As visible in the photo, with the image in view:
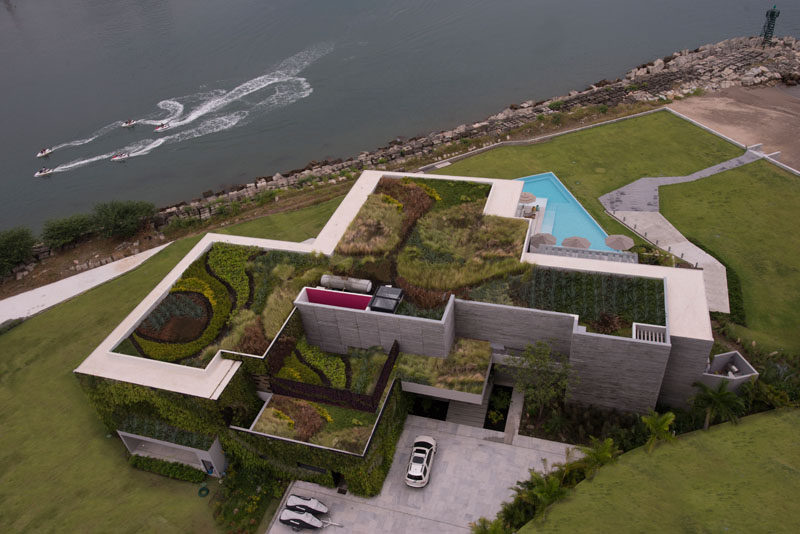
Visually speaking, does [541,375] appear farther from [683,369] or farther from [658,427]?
[683,369]

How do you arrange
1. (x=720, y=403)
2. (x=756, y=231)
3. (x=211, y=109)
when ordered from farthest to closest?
(x=211, y=109), (x=756, y=231), (x=720, y=403)

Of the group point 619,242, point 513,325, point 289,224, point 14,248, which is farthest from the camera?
point 289,224

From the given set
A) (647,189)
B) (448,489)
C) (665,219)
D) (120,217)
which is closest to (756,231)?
(665,219)

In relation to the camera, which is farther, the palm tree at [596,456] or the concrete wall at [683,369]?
the concrete wall at [683,369]

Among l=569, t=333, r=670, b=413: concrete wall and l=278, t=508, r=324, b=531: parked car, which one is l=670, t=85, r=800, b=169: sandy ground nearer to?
l=569, t=333, r=670, b=413: concrete wall

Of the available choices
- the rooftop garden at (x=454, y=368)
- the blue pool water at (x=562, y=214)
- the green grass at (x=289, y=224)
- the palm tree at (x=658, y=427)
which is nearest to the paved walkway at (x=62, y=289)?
the green grass at (x=289, y=224)

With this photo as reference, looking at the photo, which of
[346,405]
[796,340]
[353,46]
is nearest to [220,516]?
[346,405]

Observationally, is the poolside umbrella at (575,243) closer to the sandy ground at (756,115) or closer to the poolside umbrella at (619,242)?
the poolside umbrella at (619,242)
